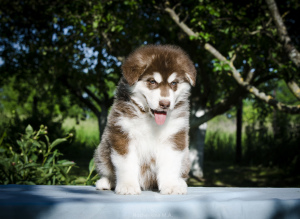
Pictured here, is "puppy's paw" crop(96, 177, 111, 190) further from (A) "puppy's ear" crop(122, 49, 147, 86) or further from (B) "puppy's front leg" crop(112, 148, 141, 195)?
(A) "puppy's ear" crop(122, 49, 147, 86)

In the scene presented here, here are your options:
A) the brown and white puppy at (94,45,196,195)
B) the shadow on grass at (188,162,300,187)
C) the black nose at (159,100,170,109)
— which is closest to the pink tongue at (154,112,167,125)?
Result: the brown and white puppy at (94,45,196,195)

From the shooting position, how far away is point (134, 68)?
10.9 feet

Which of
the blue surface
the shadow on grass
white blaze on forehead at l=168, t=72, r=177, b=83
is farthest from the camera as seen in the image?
the shadow on grass

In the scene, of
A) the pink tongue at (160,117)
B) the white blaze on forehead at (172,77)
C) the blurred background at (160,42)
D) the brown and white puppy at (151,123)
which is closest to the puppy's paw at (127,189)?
the brown and white puppy at (151,123)

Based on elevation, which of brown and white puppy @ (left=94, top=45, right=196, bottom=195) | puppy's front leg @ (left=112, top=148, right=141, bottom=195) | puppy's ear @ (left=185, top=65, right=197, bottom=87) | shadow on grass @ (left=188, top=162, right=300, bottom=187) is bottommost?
shadow on grass @ (left=188, top=162, right=300, bottom=187)

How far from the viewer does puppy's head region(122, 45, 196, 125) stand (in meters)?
3.23

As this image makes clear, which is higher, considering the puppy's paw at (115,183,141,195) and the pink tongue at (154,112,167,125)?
the pink tongue at (154,112,167,125)

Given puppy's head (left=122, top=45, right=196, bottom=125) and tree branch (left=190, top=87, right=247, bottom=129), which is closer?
puppy's head (left=122, top=45, right=196, bottom=125)

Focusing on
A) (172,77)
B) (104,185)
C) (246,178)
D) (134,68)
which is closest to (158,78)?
(172,77)

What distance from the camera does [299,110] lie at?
24.2 ft

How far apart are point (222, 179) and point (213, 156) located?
21.6 feet

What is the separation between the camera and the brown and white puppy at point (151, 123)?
10.5 ft

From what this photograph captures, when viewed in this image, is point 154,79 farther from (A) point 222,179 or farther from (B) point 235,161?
(B) point 235,161

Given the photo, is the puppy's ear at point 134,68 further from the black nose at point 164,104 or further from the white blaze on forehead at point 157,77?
the black nose at point 164,104
